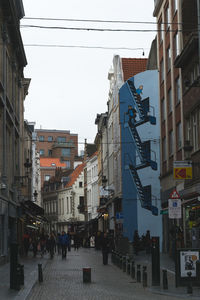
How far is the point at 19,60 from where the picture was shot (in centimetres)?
4000

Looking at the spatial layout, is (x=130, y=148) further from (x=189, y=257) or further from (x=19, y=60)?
(x=189, y=257)

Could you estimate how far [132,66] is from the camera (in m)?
57.3

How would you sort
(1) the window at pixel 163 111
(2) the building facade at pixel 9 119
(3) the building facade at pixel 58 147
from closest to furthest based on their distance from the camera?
(2) the building facade at pixel 9 119, (1) the window at pixel 163 111, (3) the building facade at pixel 58 147

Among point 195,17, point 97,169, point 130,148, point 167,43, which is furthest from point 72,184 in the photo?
point 195,17

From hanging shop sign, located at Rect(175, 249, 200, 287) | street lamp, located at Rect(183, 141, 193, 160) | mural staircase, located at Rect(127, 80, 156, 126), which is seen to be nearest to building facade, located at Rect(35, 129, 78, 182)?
mural staircase, located at Rect(127, 80, 156, 126)

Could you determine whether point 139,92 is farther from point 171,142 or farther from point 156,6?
point 171,142

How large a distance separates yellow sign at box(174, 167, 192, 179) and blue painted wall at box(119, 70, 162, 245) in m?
20.7

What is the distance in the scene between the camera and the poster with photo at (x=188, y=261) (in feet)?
53.6

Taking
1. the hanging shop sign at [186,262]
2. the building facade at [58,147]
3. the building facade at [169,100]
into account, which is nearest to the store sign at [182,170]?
the building facade at [169,100]

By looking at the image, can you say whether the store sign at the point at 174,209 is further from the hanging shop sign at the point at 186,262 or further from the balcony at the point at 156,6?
the balcony at the point at 156,6

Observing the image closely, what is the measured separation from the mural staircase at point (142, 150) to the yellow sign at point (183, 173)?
21140 millimetres

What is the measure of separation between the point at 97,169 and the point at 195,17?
48672 mm

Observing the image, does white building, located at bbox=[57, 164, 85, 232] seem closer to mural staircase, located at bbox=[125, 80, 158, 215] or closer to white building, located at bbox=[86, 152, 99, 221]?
white building, located at bbox=[86, 152, 99, 221]

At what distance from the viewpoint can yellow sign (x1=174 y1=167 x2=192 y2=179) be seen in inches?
989
